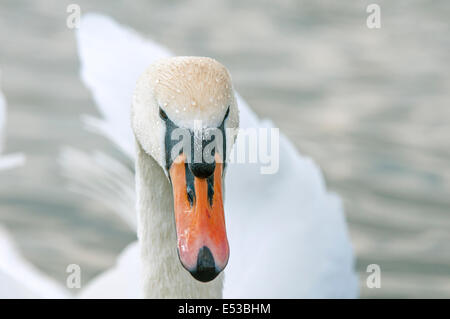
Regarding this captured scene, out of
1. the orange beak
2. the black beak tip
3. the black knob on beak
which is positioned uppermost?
the black knob on beak

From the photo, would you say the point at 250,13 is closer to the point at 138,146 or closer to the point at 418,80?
the point at 418,80

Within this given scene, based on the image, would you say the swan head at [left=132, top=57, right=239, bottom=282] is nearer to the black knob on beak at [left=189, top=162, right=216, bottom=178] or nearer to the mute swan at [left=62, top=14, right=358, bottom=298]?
the black knob on beak at [left=189, top=162, right=216, bottom=178]

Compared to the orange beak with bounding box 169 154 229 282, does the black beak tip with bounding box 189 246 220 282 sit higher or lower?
lower

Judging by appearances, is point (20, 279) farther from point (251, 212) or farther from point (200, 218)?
point (200, 218)

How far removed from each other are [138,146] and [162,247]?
14.7 inches

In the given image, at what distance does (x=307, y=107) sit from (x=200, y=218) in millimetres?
3510

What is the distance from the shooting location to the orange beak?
2205mm

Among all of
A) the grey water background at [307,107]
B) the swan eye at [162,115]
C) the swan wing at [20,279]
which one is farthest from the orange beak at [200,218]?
the grey water background at [307,107]

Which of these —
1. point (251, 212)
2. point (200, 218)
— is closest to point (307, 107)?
point (251, 212)

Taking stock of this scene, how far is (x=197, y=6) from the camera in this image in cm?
673

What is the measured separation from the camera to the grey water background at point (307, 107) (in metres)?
4.52

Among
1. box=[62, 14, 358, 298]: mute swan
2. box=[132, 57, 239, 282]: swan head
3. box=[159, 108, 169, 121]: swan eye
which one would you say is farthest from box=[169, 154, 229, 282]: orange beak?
box=[62, 14, 358, 298]: mute swan

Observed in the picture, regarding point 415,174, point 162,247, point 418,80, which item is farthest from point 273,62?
point 162,247
